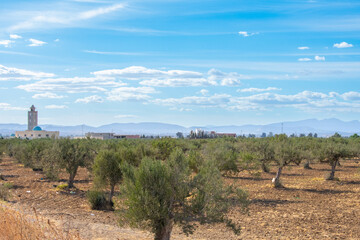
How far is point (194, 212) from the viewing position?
11.4 meters

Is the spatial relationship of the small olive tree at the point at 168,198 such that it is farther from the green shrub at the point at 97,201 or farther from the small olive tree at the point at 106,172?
the small olive tree at the point at 106,172

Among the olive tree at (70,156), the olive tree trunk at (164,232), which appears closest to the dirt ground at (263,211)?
the olive tree at (70,156)

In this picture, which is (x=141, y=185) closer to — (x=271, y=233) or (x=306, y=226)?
(x=271, y=233)

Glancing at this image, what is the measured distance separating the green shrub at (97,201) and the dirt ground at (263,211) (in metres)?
0.55

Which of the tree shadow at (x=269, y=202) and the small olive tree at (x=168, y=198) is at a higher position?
the small olive tree at (x=168, y=198)

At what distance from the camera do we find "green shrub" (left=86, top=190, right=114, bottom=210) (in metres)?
20.3

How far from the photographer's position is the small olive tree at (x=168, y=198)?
35.6ft

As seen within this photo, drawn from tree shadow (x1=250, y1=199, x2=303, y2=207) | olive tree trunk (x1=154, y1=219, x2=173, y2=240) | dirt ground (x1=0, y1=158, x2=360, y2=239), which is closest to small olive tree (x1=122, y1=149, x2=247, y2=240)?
olive tree trunk (x1=154, y1=219, x2=173, y2=240)

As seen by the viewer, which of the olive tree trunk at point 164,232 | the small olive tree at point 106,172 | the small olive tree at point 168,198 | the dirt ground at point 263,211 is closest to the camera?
the small olive tree at point 168,198

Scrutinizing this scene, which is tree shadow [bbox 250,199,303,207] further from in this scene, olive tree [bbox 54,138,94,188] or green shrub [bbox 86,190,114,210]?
olive tree [bbox 54,138,94,188]

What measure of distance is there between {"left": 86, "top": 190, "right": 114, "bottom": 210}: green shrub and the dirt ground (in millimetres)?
551

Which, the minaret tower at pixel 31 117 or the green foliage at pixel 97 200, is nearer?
the green foliage at pixel 97 200

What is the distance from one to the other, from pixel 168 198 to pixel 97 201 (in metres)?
10.2

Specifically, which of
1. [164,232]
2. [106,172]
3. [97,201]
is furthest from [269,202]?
[164,232]
